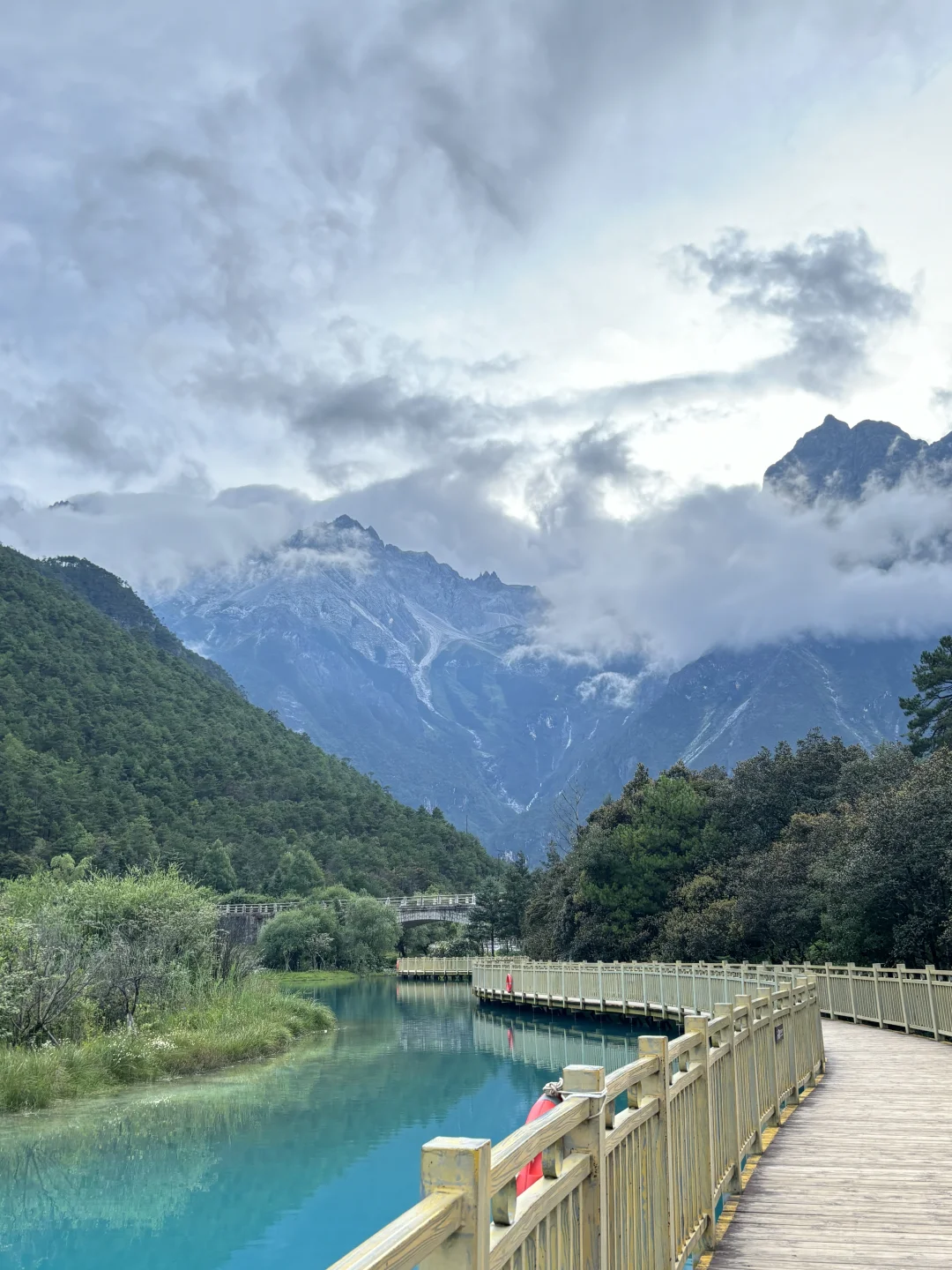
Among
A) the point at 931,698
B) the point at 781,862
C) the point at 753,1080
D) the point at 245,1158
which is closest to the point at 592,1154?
the point at 753,1080

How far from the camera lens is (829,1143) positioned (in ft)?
31.1

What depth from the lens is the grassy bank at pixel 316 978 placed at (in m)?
66.1

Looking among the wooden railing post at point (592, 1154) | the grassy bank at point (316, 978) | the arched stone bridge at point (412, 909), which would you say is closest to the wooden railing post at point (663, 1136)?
the wooden railing post at point (592, 1154)

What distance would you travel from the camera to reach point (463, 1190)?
272 cm

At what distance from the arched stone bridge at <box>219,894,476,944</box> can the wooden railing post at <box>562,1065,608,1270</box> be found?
84438mm

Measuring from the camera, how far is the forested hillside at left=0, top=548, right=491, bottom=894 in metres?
90.6

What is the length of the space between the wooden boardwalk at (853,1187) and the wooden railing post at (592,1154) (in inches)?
98.9

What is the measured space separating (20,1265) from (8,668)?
10457 centimetres

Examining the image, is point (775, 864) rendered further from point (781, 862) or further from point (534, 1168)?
point (534, 1168)

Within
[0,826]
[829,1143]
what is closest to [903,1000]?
[829,1143]

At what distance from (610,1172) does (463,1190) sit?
6.43 feet

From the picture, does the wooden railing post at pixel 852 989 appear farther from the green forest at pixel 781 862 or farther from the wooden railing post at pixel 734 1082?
the wooden railing post at pixel 734 1082

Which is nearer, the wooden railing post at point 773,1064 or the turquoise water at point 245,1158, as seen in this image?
the wooden railing post at point 773,1064

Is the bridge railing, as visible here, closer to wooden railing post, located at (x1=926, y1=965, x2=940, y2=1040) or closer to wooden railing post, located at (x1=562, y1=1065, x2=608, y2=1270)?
wooden railing post, located at (x1=926, y1=965, x2=940, y2=1040)
